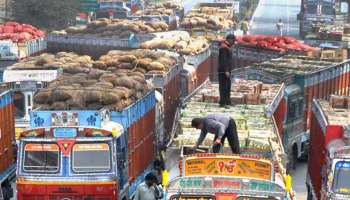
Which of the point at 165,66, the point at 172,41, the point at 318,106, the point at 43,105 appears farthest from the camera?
the point at 172,41

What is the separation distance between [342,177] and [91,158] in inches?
163

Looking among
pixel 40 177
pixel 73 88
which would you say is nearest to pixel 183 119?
pixel 73 88

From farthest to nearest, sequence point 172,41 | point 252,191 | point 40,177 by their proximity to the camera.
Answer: point 172,41, point 40,177, point 252,191

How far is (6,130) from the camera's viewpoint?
16.3 metres

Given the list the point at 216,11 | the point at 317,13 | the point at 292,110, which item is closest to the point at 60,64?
the point at 292,110

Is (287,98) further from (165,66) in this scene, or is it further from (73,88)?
(73,88)

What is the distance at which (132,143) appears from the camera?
14.3 m

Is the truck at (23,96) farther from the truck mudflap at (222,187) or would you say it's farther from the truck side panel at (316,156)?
the truck mudflap at (222,187)

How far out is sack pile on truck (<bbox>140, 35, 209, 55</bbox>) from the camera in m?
25.4

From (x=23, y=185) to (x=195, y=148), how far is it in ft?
10.1

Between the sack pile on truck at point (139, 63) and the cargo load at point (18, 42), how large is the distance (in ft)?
16.9

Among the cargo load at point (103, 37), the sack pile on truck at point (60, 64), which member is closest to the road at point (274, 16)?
the cargo load at point (103, 37)

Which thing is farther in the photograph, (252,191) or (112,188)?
(112,188)

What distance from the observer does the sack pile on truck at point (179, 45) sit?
25391 mm
